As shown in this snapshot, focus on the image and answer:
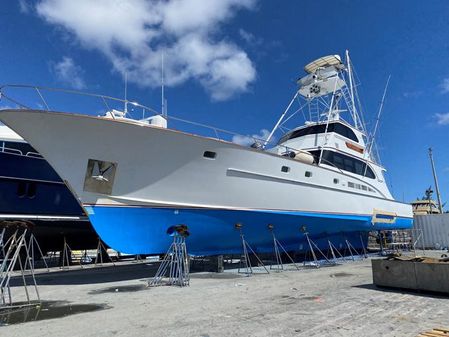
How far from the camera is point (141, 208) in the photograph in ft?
30.1

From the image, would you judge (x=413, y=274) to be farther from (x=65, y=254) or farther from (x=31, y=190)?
(x=65, y=254)

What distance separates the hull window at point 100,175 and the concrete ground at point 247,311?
240 cm

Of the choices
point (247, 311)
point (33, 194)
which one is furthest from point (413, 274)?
point (33, 194)

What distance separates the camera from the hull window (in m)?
8.91

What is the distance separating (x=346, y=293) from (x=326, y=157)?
25.2ft

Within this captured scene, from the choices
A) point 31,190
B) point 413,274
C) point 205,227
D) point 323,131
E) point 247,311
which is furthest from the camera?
point 323,131

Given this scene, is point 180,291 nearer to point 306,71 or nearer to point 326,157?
point 326,157

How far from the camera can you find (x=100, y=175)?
29.1ft

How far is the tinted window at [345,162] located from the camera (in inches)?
547

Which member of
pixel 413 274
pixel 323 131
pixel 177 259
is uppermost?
pixel 323 131

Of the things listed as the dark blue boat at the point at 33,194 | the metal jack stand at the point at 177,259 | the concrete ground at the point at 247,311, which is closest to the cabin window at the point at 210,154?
the metal jack stand at the point at 177,259

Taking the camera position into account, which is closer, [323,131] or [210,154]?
[210,154]

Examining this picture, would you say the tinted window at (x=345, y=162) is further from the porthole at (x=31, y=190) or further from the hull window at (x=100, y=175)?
the porthole at (x=31, y=190)

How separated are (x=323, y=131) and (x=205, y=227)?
7922 millimetres
